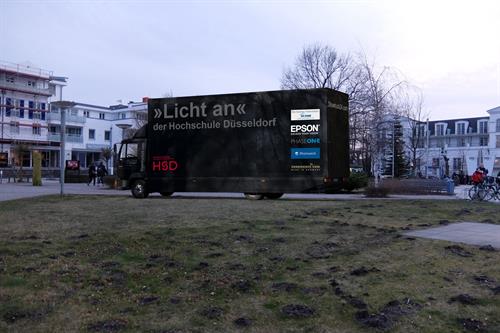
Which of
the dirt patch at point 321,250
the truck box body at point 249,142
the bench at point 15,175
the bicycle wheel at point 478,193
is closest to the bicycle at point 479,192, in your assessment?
the bicycle wheel at point 478,193

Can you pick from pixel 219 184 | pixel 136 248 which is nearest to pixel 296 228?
pixel 136 248

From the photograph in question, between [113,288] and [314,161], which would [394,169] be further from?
[113,288]

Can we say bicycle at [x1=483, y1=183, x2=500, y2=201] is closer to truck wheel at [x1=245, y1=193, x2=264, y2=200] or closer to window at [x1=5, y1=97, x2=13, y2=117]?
truck wheel at [x1=245, y1=193, x2=264, y2=200]

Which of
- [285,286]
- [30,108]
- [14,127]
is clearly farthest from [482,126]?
[285,286]

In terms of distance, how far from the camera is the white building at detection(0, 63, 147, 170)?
7056 cm

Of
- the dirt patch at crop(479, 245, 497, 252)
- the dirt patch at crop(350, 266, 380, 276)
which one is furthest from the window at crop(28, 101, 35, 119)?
the dirt patch at crop(350, 266, 380, 276)

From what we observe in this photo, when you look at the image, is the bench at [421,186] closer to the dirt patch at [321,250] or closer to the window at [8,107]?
the dirt patch at [321,250]

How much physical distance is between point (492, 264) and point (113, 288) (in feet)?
15.7

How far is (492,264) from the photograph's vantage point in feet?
22.3

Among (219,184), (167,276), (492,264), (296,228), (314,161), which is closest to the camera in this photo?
(167,276)

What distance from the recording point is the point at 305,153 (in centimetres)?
1766

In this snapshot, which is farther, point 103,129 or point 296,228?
point 103,129

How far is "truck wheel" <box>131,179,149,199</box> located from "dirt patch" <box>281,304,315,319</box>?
→ 15.6 meters

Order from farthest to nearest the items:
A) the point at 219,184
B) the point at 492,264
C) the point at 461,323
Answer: the point at 219,184 → the point at 492,264 → the point at 461,323
